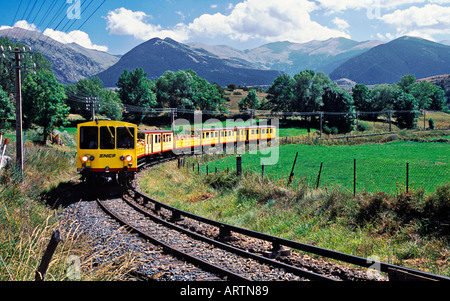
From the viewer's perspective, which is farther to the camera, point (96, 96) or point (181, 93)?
point (181, 93)

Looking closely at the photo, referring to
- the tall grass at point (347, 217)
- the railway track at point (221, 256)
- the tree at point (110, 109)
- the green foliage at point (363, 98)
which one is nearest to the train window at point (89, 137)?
the tall grass at point (347, 217)

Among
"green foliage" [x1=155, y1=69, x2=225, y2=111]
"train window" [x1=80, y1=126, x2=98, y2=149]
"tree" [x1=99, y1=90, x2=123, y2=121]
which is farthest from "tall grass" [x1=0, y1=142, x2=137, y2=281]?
"green foliage" [x1=155, y1=69, x2=225, y2=111]

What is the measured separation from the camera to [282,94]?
78188 mm

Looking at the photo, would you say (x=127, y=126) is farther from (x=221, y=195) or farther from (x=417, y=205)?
(x=417, y=205)

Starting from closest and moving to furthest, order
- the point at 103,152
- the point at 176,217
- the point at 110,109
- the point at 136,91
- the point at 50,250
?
the point at 50,250
the point at 176,217
the point at 103,152
the point at 110,109
the point at 136,91

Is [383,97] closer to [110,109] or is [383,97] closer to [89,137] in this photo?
[110,109]

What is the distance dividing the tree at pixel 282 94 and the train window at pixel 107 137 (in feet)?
215

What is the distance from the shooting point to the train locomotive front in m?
14.3

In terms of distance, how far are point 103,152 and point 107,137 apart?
657 millimetres

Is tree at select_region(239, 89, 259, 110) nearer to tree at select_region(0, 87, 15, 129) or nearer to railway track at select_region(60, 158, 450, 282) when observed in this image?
tree at select_region(0, 87, 15, 129)

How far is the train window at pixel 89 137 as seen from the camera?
14438mm

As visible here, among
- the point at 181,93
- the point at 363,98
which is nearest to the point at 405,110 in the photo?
the point at 363,98

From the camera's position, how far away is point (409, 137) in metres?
45.2
